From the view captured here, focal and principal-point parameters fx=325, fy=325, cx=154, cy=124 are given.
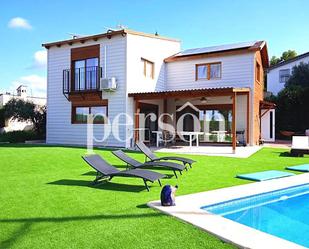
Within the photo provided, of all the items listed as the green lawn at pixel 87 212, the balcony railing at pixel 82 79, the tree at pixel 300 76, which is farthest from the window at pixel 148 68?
the tree at pixel 300 76

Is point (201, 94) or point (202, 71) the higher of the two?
point (202, 71)

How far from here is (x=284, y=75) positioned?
34.1m

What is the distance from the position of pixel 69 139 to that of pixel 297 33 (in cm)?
1423

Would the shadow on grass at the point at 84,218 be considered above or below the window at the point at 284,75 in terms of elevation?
below

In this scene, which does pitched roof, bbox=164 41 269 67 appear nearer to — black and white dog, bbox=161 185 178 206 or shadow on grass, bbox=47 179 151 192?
shadow on grass, bbox=47 179 151 192

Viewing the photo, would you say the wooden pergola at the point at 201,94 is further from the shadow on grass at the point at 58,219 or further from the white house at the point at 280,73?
the white house at the point at 280,73

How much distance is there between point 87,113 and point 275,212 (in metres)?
15.0

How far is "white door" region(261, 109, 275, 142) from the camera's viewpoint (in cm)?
2316

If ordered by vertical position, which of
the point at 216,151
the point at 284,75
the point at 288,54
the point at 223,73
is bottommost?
the point at 216,151

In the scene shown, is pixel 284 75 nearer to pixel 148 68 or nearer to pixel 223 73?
pixel 223 73

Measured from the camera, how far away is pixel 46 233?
4191mm

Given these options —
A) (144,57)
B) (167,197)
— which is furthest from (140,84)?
(167,197)

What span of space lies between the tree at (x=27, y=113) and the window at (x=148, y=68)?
346 inches

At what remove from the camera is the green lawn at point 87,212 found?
3.94m
